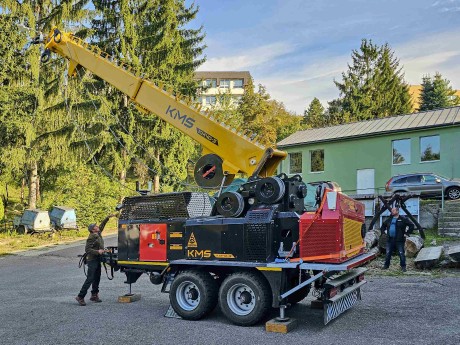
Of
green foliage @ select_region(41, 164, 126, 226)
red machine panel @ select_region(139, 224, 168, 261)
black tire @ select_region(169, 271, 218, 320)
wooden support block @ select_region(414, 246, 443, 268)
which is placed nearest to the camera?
black tire @ select_region(169, 271, 218, 320)

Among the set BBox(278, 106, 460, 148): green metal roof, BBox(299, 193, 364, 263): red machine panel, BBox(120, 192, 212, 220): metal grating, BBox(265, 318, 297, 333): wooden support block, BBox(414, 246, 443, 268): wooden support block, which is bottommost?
BBox(265, 318, 297, 333): wooden support block

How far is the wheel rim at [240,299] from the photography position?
8.19 metres

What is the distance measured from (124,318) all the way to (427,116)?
2594cm

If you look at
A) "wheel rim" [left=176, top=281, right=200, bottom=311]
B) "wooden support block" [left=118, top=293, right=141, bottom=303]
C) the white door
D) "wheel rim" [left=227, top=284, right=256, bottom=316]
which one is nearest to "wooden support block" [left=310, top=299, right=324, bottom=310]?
"wheel rim" [left=227, top=284, right=256, bottom=316]

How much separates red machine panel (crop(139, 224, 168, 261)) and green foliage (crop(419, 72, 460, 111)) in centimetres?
5065

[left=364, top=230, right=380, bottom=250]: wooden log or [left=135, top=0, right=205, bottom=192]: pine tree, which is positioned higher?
[left=135, top=0, right=205, bottom=192]: pine tree

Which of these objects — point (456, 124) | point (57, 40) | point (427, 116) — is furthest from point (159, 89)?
point (427, 116)

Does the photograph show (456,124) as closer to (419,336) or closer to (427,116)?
(427,116)

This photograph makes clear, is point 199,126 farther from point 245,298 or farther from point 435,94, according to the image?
point 435,94

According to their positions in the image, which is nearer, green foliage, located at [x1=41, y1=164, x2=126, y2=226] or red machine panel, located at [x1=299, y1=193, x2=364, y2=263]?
red machine panel, located at [x1=299, y1=193, x2=364, y2=263]

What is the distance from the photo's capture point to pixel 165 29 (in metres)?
35.7

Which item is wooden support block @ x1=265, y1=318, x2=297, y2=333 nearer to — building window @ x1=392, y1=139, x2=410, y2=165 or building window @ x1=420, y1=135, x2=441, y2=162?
building window @ x1=420, y1=135, x2=441, y2=162

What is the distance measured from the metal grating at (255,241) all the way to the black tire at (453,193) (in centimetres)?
1770

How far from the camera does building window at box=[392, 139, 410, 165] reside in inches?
1144
